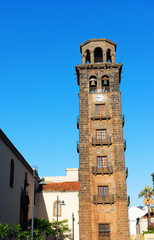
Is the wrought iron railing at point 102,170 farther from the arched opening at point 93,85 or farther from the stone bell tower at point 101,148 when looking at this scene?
the arched opening at point 93,85

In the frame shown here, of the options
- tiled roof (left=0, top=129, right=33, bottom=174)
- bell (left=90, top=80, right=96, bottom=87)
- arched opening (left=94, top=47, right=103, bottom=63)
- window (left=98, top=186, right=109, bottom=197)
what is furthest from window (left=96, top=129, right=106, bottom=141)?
arched opening (left=94, top=47, right=103, bottom=63)

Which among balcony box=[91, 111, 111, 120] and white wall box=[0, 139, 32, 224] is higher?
balcony box=[91, 111, 111, 120]

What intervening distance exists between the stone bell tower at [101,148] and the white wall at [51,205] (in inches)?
368

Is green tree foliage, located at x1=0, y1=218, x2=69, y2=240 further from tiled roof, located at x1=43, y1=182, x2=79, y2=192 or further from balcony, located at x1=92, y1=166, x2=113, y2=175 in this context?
balcony, located at x1=92, y1=166, x2=113, y2=175

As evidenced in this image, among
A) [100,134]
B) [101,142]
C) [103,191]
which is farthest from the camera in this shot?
[100,134]

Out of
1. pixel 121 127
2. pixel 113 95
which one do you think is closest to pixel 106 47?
pixel 113 95

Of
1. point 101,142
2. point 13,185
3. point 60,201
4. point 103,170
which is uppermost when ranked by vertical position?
point 101,142

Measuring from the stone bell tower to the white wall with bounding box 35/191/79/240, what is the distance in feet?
30.6

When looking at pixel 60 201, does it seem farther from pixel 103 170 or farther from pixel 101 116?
pixel 101 116

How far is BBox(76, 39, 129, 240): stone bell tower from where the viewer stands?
120 ft

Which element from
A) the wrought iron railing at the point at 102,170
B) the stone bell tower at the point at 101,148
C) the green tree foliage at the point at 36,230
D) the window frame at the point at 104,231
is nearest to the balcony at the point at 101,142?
the stone bell tower at the point at 101,148

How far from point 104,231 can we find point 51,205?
1286cm

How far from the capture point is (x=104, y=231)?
3644 centimetres

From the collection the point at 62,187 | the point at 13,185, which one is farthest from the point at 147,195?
the point at 13,185
